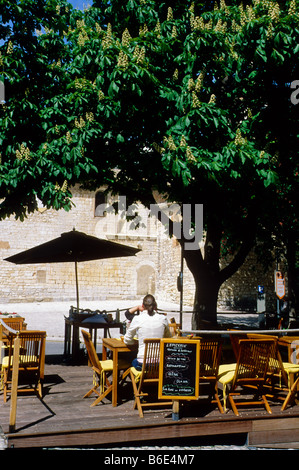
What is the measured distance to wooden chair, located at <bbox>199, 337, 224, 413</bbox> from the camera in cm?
550

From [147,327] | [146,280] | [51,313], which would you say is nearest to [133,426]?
[147,327]

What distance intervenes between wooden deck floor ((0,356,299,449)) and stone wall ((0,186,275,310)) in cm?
2106

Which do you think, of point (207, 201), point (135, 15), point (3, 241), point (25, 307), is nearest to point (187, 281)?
point (25, 307)

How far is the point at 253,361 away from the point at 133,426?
1.67 metres

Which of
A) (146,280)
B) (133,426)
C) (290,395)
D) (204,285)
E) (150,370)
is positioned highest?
(146,280)

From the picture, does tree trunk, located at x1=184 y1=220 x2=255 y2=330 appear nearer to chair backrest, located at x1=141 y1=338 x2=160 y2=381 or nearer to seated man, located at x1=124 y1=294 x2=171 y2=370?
seated man, located at x1=124 y1=294 x2=171 y2=370

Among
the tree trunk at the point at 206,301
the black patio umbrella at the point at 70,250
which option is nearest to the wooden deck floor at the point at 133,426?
the black patio umbrella at the point at 70,250

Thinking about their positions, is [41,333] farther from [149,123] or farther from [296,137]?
[296,137]

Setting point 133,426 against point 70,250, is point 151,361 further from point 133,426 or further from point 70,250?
point 70,250

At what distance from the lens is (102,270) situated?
29.0m
